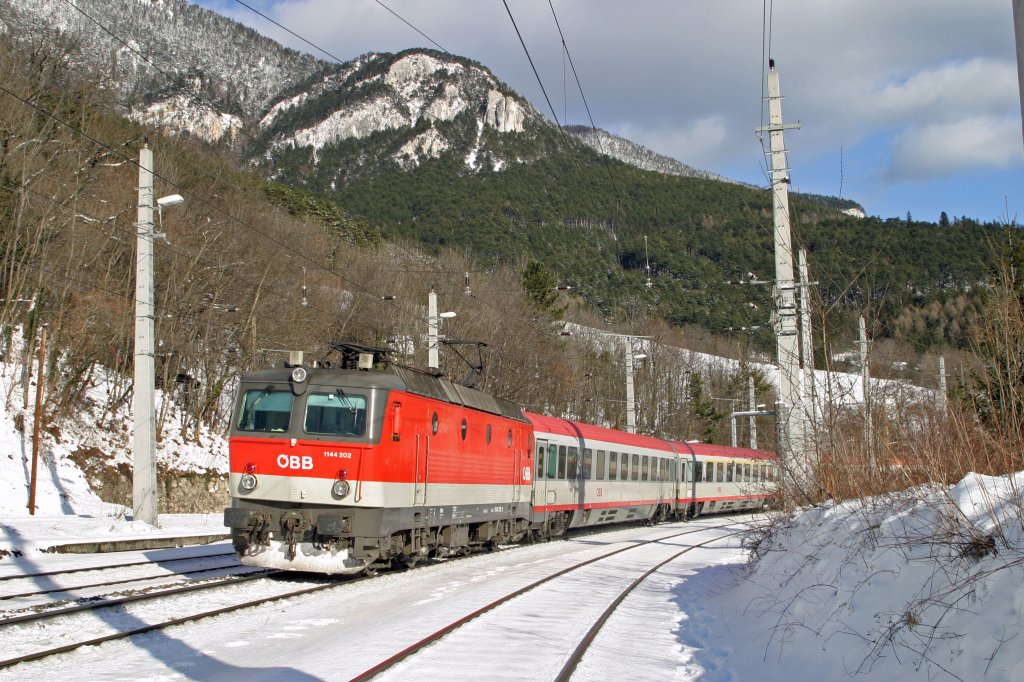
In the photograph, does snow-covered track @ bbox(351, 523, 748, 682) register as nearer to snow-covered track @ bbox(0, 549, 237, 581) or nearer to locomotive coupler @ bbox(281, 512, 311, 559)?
locomotive coupler @ bbox(281, 512, 311, 559)

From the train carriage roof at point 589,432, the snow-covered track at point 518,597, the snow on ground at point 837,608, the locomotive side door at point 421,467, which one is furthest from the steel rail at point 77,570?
the train carriage roof at point 589,432

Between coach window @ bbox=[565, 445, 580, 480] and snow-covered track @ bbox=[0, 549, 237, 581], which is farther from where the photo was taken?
coach window @ bbox=[565, 445, 580, 480]

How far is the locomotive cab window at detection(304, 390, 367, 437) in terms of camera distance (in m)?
12.7

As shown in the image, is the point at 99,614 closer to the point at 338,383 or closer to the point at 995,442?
the point at 338,383

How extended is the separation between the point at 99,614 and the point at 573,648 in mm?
4783

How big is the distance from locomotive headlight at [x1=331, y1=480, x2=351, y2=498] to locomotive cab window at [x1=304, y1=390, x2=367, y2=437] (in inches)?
26.1

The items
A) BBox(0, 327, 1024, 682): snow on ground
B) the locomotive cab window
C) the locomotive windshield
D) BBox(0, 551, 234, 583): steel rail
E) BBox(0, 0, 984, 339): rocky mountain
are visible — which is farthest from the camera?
BBox(0, 0, 984, 339): rocky mountain

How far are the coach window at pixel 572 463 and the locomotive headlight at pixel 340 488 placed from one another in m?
11.4

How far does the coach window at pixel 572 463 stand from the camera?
23.4 m

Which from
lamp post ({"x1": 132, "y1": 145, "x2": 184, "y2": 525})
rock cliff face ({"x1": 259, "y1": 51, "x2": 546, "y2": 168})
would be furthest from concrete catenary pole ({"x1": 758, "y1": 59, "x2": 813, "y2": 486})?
rock cliff face ({"x1": 259, "y1": 51, "x2": 546, "y2": 168})

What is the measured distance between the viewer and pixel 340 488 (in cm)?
1243

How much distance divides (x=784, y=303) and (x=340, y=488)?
7.78 meters

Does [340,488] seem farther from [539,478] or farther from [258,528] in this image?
[539,478]

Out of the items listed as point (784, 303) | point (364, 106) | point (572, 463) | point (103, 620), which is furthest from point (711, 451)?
point (364, 106)
